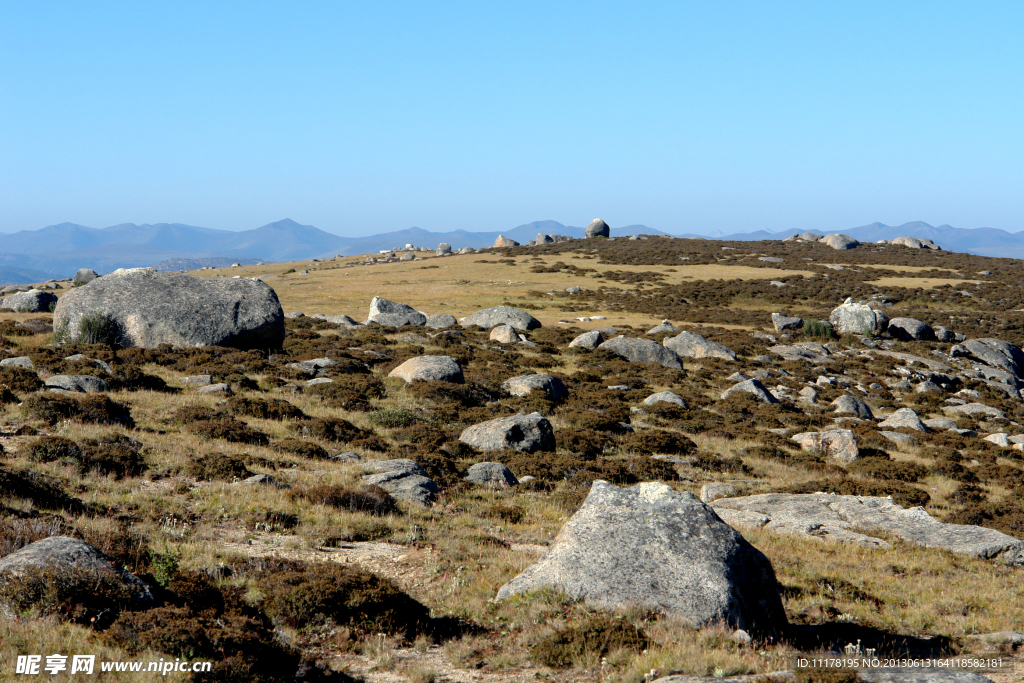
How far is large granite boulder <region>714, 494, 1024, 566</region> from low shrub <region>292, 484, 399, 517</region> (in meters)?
7.64

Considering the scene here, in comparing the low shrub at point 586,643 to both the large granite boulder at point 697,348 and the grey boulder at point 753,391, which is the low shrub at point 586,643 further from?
the large granite boulder at point 697,348

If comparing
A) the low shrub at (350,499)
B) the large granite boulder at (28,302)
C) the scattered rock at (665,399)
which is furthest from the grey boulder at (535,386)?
the large granite boulder at (28,302)

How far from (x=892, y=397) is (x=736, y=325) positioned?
70.7 feet

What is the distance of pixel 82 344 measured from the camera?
24.3 meters

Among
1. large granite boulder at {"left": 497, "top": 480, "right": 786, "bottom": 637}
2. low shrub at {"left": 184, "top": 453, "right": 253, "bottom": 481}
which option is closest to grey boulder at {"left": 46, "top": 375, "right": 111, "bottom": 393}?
low shrub at {"left": 184, "top": 453, "right": 253, "bottom": 481}

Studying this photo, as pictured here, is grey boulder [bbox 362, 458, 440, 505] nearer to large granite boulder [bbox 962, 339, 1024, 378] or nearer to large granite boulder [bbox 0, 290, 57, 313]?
large granite boulder [bbox 0, 290, 57, 313]

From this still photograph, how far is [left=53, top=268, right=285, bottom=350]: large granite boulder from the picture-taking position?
25.4m

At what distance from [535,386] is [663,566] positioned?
18.3m

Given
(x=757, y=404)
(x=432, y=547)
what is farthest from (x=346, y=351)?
(x=432, y=547)

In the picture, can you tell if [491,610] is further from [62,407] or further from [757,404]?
[757,404]

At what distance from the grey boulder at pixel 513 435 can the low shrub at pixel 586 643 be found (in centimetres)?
1111

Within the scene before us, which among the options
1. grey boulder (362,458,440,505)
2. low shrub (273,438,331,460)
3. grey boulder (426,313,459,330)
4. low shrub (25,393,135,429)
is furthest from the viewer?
grey boulder (426,313,459,330)

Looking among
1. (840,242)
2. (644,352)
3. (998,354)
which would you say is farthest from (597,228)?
(644,352)

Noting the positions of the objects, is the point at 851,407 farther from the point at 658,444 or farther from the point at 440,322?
the point at 440,322
